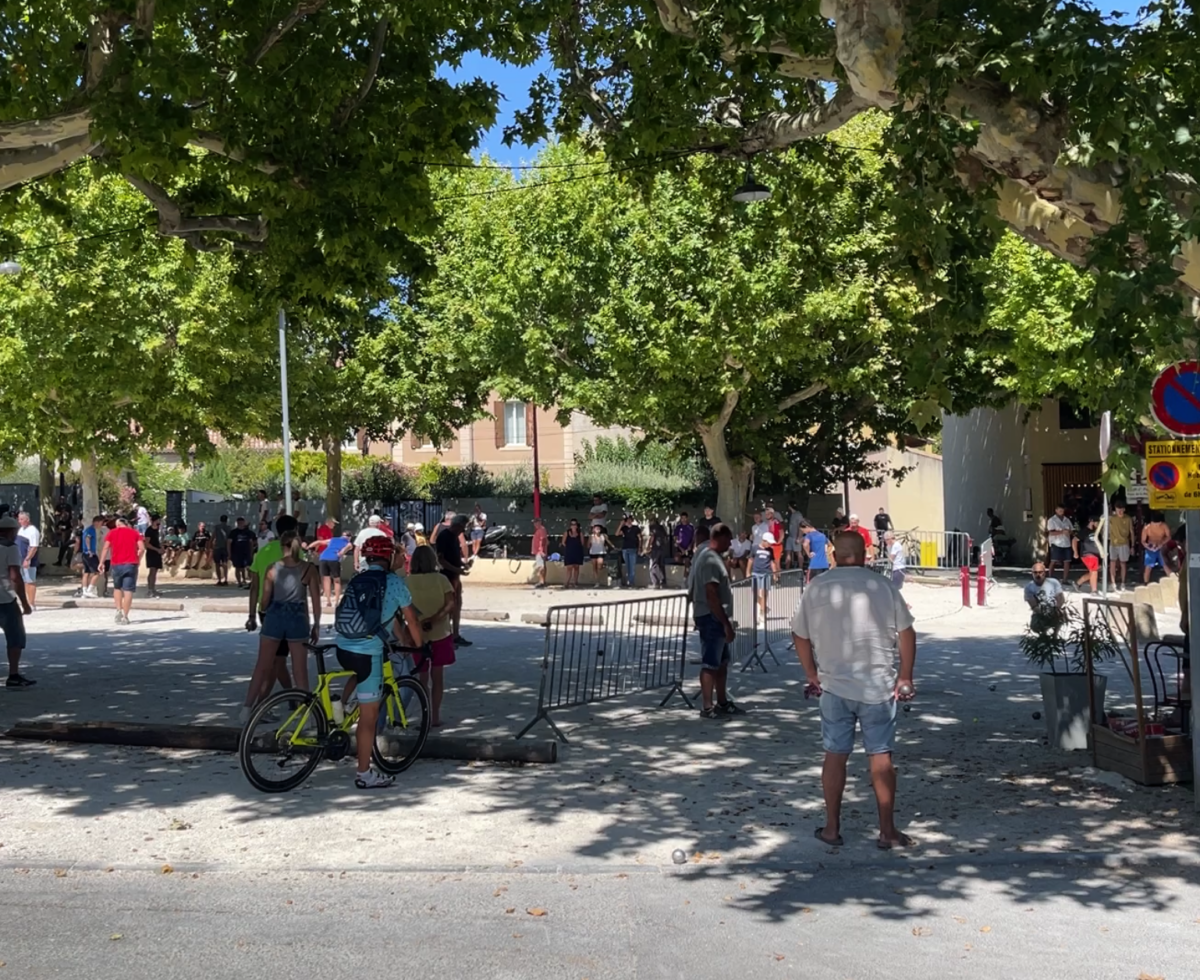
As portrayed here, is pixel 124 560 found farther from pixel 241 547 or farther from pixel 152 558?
pixel 152 558

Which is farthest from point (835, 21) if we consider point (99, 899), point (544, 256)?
point (544, 256)

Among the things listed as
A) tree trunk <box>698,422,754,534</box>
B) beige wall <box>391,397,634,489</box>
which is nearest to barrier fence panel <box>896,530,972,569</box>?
tree trunk <box>698,422,754,534</box>

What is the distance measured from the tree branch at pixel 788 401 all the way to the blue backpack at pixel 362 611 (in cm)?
2342

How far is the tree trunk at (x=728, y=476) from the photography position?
3180cm

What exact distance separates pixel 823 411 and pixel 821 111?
24.6 m

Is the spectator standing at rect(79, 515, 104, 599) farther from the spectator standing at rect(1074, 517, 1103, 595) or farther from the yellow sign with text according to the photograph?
the yellow sign with text

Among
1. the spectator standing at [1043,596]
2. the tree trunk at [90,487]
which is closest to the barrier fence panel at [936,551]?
the spectator standing at [1043,596]

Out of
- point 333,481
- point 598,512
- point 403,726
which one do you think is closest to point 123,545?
point 403,726

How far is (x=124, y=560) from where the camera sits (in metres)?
20.8

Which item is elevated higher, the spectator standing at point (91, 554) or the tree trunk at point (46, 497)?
the tree trunk at point (46, 497)

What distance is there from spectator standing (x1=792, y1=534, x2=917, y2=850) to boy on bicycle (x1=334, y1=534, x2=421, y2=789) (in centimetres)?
285

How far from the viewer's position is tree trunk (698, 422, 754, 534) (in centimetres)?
3180

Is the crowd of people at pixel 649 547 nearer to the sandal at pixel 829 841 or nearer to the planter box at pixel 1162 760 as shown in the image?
the planter box at pixel 1162 760

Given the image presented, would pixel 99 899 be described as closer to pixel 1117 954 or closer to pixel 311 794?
pixel 311 794
